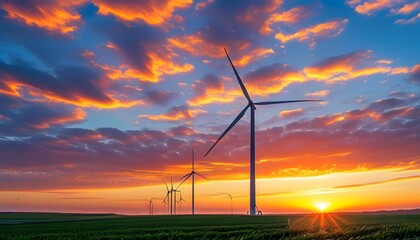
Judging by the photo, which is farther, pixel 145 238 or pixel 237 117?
pixel 237 117

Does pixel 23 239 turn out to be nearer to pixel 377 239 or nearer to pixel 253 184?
pixel 377 239

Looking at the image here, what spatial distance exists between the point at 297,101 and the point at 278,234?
75.2 meters

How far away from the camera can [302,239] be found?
70.7ft

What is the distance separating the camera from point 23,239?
4281cm

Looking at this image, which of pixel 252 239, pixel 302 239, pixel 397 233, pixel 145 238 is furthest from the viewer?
pixel 145 238

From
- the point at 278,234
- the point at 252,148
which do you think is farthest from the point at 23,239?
the point at 252,148

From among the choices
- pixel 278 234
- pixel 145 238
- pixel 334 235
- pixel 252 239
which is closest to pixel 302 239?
pixel 334 235

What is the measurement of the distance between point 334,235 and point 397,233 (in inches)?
133

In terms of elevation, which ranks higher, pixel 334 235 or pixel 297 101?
pixel 297 101

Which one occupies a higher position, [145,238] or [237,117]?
[237,117]

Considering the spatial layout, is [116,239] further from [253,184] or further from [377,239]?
[253,184]

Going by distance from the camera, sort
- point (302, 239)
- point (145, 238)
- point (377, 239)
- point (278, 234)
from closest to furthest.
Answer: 1. point (377, 239)
2. point (302, 239)
3. point (278, 234)
4. point (145, 238)

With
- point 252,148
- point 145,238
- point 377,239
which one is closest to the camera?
point 377,239

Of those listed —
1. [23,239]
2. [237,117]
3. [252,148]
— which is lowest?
[23,239]
